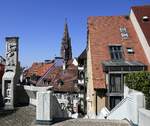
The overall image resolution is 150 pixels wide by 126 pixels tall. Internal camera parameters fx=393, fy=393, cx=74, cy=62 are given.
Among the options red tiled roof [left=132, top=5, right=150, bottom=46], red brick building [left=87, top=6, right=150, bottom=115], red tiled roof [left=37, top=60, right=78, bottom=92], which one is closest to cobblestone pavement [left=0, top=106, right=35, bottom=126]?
red brick building [left=87, top=6, right=150, bottom=115]

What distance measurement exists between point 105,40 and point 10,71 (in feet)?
45.9

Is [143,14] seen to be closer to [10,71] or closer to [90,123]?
[10,71]

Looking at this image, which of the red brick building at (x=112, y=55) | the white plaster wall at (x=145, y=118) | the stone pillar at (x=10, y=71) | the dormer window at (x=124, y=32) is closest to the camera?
the white plaster wall at (x=145, y=118)

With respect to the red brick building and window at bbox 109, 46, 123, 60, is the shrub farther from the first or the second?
window at bbox 109, 46, 123, 60

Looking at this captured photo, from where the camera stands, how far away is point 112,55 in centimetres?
3275

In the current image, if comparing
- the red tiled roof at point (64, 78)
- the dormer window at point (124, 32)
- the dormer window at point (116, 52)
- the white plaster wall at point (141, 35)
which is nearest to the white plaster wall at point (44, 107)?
the dormer window at point (116, 52)

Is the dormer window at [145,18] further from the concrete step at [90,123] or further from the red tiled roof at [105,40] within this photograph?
the concrete step at [90,123]

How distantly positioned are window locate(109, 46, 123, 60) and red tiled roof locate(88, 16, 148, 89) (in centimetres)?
35

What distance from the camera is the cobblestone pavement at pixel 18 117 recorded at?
16.6 metres

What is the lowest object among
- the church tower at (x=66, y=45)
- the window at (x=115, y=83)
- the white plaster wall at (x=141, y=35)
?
the window at (x=115, y=83)

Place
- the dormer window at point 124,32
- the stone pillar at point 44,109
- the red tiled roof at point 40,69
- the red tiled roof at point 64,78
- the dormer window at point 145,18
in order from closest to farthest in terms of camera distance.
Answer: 1. the stone pillar at point 44,109
2. the dormer window at point 124,32
3. the dormer window at point 145,18
4. the red tiled roof at point 64,78
5. the red tiled roof at point 40,69

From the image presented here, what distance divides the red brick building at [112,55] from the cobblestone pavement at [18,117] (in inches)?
484

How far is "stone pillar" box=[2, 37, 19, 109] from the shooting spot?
837 inches

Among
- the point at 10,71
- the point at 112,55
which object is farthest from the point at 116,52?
the point at 10,71
